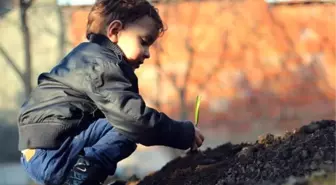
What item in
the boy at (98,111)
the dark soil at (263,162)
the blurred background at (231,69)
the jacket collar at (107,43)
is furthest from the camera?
the blurred background at (231,69)

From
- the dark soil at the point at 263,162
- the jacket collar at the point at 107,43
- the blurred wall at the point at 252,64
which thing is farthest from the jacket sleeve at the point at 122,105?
the blurred wall at the point at 252,64

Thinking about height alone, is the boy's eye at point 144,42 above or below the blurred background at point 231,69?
below

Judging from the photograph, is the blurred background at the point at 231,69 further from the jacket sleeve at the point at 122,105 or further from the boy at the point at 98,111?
the jacket sleeve at the point at 122,105

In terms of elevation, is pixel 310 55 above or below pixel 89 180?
above

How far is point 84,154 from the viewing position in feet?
11.2

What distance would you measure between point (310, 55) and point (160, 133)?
8.91 m

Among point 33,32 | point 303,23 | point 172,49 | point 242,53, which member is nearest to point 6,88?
point 33,32

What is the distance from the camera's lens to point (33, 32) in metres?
10.5

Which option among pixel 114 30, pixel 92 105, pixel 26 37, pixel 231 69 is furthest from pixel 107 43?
pixel 231 69

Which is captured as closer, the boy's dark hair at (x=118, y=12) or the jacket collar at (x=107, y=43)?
the jacket collar at (x=107, y=43)

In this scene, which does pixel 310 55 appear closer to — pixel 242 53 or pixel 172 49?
pixel 242 53

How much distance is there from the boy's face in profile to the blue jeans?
0.40 meters

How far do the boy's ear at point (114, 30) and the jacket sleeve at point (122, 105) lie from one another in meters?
0.28

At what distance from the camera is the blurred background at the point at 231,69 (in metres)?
11.1
